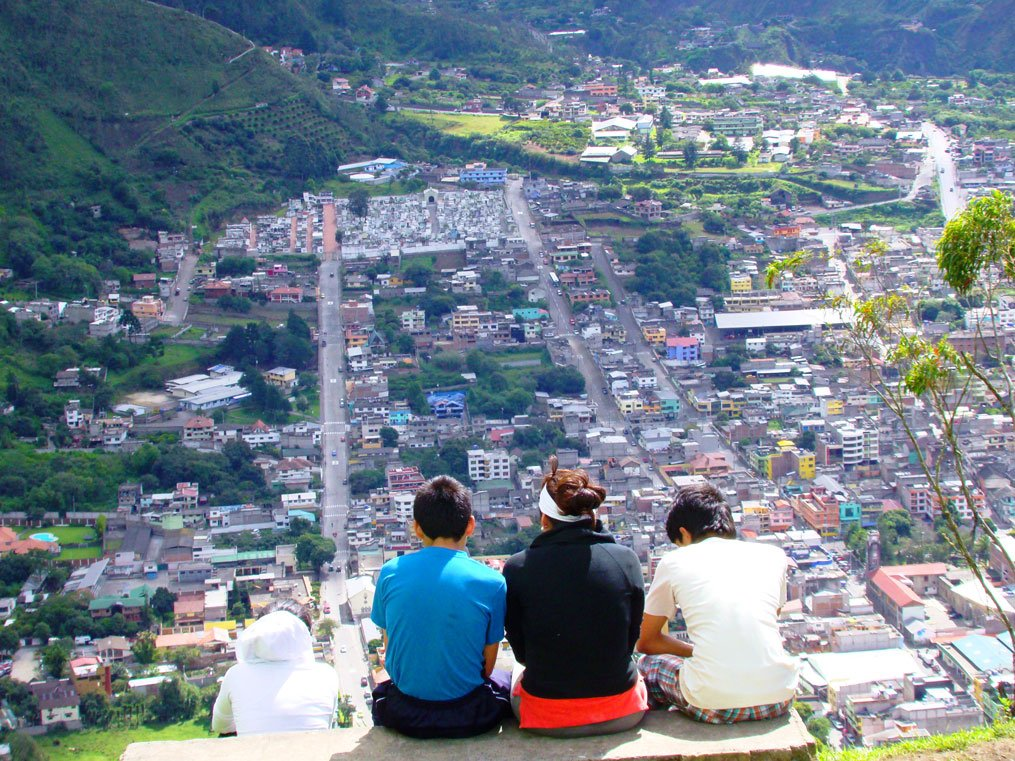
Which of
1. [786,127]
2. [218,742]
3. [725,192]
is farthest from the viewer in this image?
[786,127]

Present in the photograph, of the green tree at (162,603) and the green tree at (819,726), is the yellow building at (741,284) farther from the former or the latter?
the green tree at (819,726)

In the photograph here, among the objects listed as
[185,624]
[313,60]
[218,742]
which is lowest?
[185,624]

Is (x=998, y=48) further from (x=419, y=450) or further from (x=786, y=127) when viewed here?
(x=419, y=450)

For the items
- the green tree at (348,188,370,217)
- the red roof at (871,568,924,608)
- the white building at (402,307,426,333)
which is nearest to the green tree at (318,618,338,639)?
the red roof at (871,568,924,608)

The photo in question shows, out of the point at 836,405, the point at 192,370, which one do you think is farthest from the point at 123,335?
the point at 836,405

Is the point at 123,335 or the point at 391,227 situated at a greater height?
the point at 391,227

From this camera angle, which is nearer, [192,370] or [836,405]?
[836,405]

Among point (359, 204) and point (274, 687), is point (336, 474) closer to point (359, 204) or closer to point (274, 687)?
point (359, 204)
